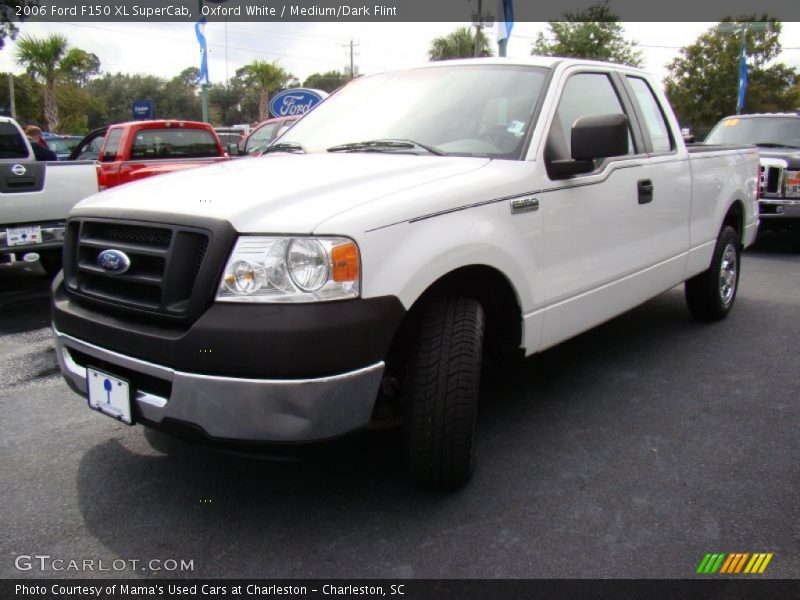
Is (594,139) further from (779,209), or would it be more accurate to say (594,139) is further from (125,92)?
(125,92)

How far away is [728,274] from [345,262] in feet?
13.8

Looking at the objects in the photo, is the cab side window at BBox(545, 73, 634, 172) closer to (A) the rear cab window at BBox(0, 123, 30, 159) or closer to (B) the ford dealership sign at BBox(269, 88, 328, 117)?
(A) the rear cab window at BBox(0, 123, 30, 159)

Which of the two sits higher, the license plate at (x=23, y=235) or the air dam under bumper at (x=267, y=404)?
the license plate at (x=23, y=235)

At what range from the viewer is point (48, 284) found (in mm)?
7340

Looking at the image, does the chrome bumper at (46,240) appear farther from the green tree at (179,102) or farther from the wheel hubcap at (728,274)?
the green tree at (179,102)

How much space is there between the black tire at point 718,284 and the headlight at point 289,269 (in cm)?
367

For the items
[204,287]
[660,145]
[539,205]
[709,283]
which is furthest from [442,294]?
[709,283]

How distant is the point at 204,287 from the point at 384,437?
142cm

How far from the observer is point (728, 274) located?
5449 mm

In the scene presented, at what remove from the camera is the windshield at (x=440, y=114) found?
3238mm

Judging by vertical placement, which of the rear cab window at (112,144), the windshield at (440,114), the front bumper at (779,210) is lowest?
the front bumper at (779,210)

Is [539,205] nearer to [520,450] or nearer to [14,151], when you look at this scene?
[520,450]

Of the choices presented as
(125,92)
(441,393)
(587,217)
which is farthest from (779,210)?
(125,92)

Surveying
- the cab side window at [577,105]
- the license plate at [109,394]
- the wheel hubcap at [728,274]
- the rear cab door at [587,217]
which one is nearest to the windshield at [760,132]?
the wheel hubcap at [728,274]
